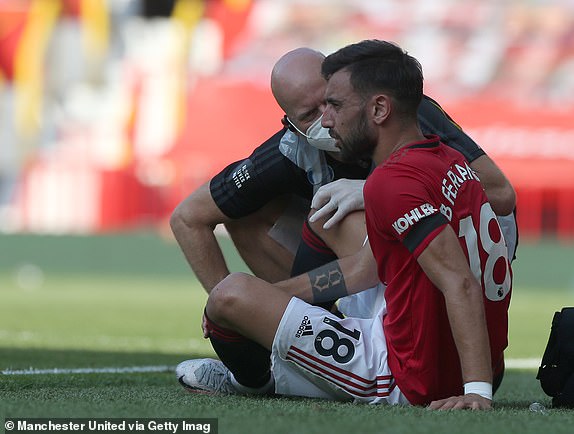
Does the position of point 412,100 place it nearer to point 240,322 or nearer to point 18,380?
point 240,322

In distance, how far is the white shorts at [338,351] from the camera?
343 centimetres

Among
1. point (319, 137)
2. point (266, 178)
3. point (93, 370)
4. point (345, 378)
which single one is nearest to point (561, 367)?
point (345, 378)

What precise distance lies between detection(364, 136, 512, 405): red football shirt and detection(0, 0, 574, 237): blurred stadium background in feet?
32.0

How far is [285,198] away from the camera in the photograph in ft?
14.5

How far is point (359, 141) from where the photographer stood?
10.8 feet

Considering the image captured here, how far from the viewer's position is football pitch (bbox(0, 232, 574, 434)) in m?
3.06

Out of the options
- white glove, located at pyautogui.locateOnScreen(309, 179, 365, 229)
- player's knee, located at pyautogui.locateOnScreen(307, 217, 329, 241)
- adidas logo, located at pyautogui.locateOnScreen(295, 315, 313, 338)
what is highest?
white glove, located at pyautogui.locateOnScreen(309, 179, 365, 229)

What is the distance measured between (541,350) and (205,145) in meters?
7.43

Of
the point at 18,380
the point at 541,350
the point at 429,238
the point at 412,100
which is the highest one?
the point at 412,100

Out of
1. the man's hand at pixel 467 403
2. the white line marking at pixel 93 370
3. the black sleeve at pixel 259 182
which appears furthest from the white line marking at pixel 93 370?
the man's hand at pixel 467 403

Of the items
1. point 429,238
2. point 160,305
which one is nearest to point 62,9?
point 160,305

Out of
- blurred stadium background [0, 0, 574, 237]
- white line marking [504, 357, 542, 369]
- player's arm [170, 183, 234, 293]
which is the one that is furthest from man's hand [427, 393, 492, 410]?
blurred stadium background [0, 0, 574, 237]

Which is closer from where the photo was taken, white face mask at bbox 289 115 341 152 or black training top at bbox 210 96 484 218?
white face mask at bbox 289 115 341 152

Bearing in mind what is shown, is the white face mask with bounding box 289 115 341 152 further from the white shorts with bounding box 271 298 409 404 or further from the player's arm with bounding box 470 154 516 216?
the white shorts with bounding box 271 298 409 404
